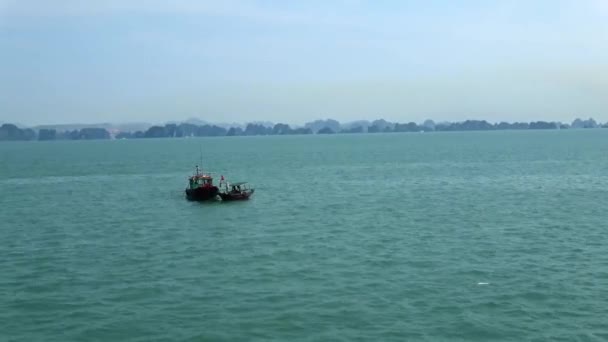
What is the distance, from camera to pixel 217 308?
1050 inches

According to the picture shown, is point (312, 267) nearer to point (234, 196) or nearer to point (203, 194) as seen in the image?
point (234, 196)

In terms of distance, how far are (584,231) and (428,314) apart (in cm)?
2034

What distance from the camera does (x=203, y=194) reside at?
62.0 meters

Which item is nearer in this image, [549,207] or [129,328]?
[129,328]

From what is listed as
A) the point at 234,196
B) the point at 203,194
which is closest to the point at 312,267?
the point at 234,196

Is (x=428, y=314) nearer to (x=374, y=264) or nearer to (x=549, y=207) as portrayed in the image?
(x=374, y=264)

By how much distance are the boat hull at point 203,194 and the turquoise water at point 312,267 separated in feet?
3.57

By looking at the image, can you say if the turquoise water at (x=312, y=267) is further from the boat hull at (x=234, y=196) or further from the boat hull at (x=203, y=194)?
the boat hull at (x=234, y=196)

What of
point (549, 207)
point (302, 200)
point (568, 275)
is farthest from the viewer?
point (302, 200)

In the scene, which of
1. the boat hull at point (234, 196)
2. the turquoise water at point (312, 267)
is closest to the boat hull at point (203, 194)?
the boat hull at point (234, 196)

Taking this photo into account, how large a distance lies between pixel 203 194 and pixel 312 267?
30.4m

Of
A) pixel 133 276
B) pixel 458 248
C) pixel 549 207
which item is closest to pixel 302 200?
pixel 549 207

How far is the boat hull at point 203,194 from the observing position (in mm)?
61912

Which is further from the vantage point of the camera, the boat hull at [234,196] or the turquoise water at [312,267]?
the boat hull at [234,196]
